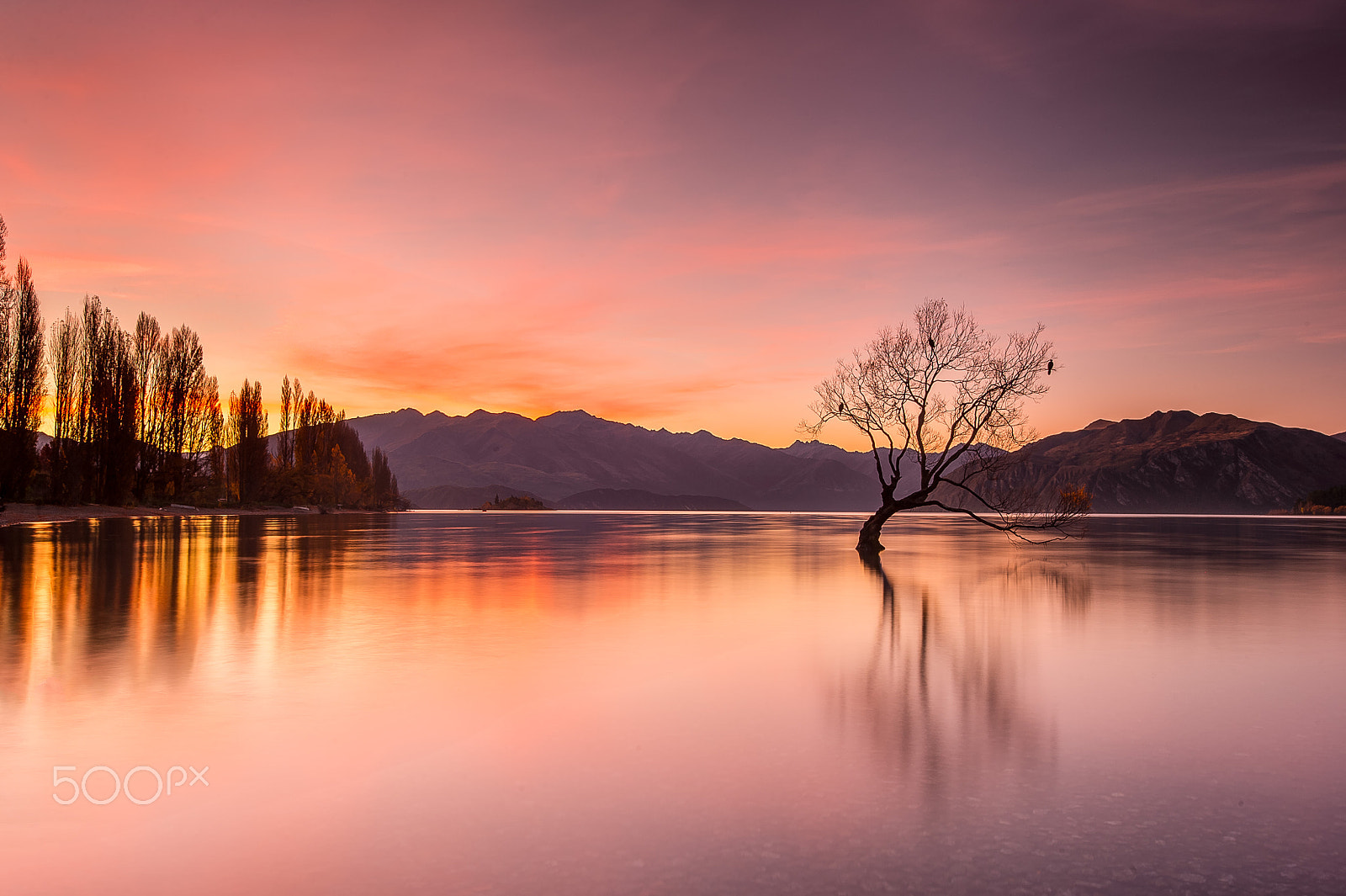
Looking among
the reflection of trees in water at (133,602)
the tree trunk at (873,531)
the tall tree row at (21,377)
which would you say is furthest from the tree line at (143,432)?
the tree trunk at (873,531)

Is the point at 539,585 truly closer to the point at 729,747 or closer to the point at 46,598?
the point at 46,598

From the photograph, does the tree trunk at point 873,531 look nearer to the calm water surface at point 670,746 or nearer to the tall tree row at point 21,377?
the calm water surface at point 670,746

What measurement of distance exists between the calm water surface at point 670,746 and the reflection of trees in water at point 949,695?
0.05 meters

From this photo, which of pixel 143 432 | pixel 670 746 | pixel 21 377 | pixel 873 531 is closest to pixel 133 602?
pixel 670 746

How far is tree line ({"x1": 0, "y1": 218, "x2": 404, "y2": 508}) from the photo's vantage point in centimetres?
5809

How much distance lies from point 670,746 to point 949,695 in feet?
11.0

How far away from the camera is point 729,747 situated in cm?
673

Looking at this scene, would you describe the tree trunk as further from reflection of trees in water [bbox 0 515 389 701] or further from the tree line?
the tree line

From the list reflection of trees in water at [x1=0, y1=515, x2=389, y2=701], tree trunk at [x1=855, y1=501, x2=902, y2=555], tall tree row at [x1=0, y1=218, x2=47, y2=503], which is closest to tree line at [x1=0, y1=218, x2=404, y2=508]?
tall tree row at [x1=0, y1=218, x2=47, y2=503]

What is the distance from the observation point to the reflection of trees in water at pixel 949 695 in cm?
636

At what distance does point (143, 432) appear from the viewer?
267ft

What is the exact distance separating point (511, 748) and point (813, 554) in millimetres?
28620

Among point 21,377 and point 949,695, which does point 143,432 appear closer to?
point 21,377

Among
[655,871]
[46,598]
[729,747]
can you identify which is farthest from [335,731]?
[46,598]
